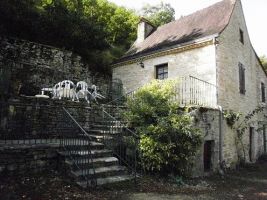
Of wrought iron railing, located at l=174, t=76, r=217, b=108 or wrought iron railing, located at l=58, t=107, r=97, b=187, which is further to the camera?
wrought iron railing, located at l=174, t=76, r=217, b=108

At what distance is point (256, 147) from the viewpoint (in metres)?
14.3

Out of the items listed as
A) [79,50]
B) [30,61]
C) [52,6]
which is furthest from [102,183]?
[52,6]

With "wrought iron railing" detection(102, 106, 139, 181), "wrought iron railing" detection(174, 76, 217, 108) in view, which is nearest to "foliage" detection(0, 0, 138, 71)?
"wrought iron railing" detection(174, 76, 217, 108)

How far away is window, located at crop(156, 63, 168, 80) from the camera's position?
1275 cm

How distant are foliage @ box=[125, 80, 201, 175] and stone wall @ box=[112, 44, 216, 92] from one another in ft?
10.3

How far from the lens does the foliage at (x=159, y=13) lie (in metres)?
26.0

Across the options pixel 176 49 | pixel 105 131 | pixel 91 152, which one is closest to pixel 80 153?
pixel 91 152

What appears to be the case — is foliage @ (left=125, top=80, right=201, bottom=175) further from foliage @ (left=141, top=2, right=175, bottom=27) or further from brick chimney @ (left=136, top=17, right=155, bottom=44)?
foliage @ (left=141, top=2, right=175, bottom=27)

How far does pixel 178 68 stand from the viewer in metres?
12.0

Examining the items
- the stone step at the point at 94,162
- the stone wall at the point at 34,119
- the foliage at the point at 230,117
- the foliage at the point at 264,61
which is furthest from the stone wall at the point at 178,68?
the foliage at the point at 264,61

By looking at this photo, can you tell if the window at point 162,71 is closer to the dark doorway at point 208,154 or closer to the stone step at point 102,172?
the dark doorway at point 208,154

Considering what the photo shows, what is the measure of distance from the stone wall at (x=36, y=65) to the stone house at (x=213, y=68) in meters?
2.59

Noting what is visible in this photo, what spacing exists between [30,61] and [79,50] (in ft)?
11.6

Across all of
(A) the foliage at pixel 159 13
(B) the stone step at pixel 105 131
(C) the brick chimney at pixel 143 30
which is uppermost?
(A) the foliage at pixel 159 13
